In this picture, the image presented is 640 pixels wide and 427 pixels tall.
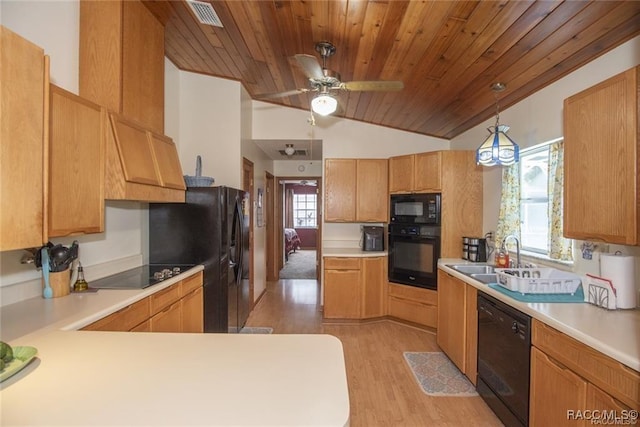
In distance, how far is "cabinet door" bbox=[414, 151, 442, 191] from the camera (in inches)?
136

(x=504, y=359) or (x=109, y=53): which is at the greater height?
(x=109, y=53)

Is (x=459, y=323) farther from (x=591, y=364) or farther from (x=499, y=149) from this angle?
(x=499, y=149)

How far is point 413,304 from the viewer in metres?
3.66

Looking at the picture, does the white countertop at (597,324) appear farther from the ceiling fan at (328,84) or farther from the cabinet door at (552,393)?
the ceiling fan at (328,84)

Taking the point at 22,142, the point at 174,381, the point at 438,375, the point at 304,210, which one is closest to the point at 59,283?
the point at 22,142

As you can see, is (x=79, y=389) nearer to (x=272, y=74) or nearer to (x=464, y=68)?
(x=464, y=68)

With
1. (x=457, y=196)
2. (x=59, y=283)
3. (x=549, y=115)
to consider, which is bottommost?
(x=59, y=283)

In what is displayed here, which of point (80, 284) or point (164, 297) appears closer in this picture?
point (80, 284)

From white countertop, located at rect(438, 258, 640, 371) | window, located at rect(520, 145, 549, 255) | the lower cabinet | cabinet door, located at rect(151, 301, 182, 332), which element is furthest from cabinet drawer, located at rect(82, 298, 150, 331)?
window, located at rect(520, 145, 549, 255)

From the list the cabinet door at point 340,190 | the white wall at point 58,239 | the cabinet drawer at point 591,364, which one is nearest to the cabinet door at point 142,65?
the white wall at point 58,239

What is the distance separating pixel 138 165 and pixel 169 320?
118 cm

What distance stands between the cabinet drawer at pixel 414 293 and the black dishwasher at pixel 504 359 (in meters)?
1.18

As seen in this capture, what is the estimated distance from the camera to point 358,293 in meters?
3.81

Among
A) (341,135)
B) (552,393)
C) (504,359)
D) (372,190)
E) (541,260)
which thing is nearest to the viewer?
(552,393)
